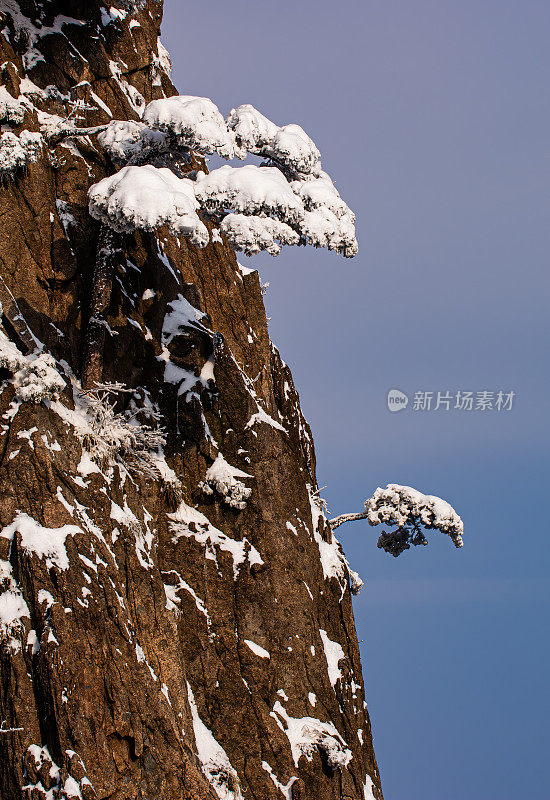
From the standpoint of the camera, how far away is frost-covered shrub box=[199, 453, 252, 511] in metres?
16.8

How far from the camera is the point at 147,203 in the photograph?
1371 cm

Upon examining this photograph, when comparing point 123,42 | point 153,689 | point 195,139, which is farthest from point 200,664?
point 123,42

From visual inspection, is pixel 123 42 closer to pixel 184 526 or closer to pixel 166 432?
pixel 166 432

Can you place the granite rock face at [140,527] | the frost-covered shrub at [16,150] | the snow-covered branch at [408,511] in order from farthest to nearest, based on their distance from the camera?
the snow-covered branch at [408,511]
the frost-covered shrub at [16,150]
the granite rock face at [140,527]

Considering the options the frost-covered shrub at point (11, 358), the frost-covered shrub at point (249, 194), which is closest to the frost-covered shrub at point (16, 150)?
the frost-covered shrub at point (249, 194)

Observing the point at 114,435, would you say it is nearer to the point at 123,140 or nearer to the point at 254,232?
the point at 254,232

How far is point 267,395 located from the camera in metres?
20.6

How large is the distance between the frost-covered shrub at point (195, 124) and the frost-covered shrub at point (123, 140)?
3.67ft

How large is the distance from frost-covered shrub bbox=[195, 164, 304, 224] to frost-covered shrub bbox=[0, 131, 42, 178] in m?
4.03

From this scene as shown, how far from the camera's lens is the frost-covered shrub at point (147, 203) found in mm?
13719

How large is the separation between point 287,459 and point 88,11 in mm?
13569

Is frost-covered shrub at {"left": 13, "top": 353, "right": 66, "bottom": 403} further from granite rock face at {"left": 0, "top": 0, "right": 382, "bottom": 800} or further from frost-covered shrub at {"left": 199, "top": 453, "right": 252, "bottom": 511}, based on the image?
frost-covered shrub at {"left": 199, "top": 453, "right": 252, "bottom": 511}

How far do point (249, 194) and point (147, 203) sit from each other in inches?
81.8

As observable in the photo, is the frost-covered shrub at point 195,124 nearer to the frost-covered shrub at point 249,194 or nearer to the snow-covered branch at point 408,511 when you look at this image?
the frost-covered shrub at point 249,194
